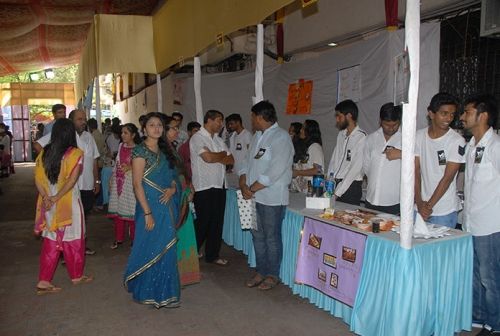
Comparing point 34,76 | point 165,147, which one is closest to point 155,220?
point 165,147

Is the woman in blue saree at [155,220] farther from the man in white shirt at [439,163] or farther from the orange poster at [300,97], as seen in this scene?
the orange poster at [300,97]

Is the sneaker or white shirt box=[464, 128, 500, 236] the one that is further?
the sneaker

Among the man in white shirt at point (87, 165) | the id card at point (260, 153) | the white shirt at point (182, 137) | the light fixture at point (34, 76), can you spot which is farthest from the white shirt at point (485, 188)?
the light fixture at point (34, 76)

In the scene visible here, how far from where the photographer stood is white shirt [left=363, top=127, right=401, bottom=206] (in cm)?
320

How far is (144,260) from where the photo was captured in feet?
10.3

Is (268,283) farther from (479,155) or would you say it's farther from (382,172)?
(479,155)

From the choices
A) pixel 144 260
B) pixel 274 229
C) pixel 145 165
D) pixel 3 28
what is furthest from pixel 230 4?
pixel 3 28

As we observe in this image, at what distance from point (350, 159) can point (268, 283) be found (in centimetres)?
121

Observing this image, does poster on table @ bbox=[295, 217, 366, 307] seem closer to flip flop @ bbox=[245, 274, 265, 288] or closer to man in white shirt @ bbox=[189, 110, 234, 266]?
flip flop @ bbox=[245, 274, 265, 288]

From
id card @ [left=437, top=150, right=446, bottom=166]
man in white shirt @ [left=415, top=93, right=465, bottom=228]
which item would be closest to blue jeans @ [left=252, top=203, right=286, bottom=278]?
man in white shirt @ [left=415, top=93, right=465, bottom=228]

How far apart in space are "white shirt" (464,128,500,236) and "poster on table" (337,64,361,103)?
1.98m

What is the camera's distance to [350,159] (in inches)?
143

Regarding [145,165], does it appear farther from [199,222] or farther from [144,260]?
[199,222]

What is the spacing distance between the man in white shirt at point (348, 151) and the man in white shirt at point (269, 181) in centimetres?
55
